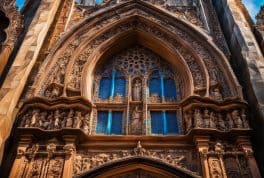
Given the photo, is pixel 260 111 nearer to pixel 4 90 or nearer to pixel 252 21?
pixel 252 21

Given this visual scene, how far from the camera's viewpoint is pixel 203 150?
8188 millimetres

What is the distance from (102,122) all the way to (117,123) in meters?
0.42

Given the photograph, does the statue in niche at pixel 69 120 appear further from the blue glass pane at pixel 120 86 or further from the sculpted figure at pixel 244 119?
the sculpted figure at pixel 244 119

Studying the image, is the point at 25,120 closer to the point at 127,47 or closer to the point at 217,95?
the point at 127,47

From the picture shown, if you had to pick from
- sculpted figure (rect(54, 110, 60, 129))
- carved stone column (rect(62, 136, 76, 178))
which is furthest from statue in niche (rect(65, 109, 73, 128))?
carved stone column (rect(62, 136, 76, 178))

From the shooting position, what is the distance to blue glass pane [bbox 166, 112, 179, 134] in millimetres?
9477

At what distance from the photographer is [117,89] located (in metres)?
11.0

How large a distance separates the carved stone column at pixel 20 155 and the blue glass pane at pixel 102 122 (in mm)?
1929

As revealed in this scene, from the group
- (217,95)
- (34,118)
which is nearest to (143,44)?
(217,95)

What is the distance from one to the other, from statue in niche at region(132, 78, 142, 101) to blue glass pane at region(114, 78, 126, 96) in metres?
0.32

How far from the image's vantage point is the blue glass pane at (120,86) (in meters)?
10.8

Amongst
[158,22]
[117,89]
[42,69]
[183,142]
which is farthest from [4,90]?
[158,22]

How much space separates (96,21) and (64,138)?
5349mm

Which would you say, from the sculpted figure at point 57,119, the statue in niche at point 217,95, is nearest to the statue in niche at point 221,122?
the statue in niche at point 217,95
